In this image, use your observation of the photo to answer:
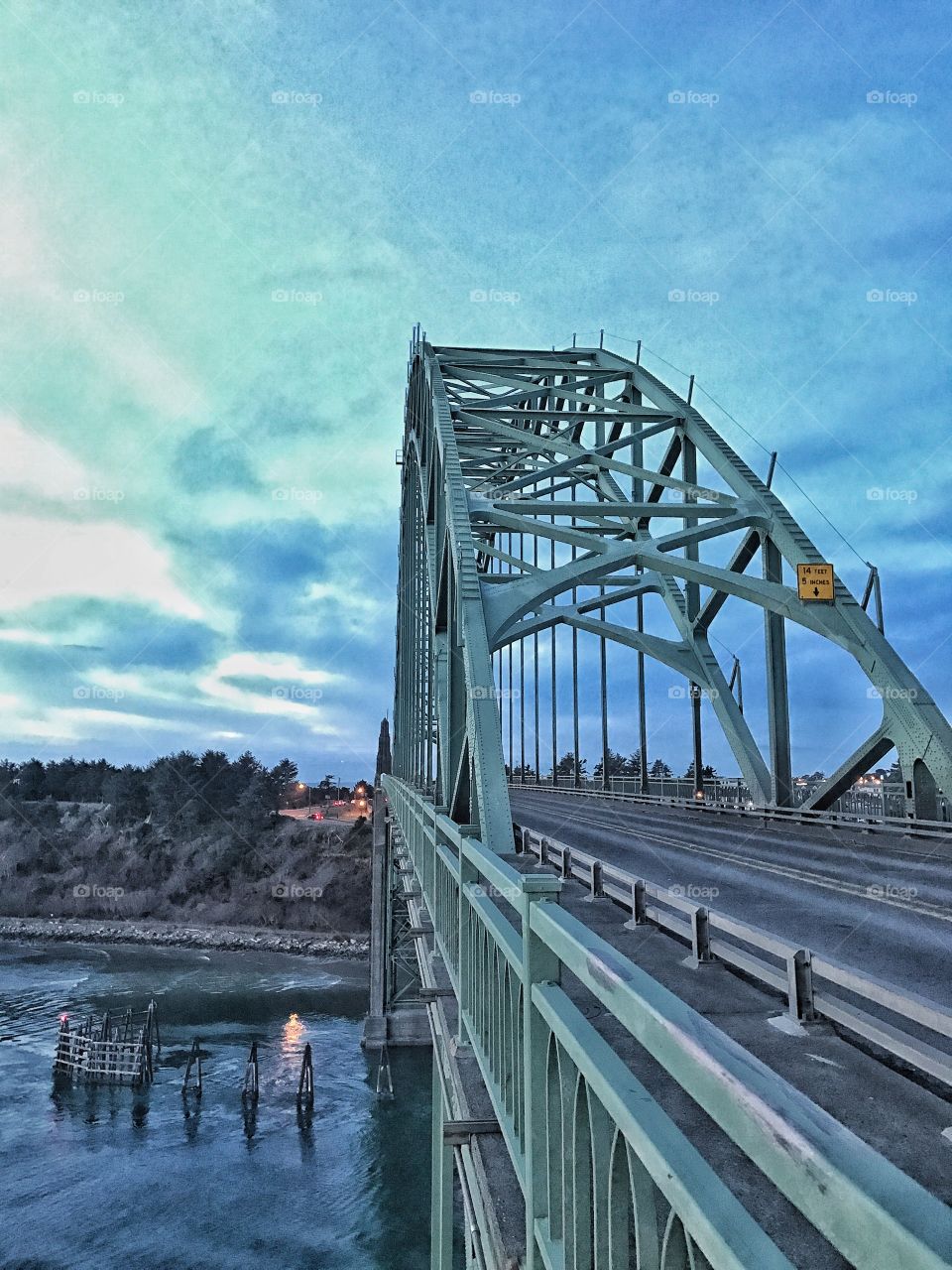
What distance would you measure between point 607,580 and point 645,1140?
27.1 metres

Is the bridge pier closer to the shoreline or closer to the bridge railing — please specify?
the shoreline

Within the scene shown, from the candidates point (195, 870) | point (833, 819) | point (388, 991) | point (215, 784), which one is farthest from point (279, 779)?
point (833, 819)

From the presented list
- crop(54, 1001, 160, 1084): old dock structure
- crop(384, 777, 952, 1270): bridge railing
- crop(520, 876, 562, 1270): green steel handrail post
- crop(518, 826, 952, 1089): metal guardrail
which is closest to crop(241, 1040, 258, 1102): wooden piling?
crop(54, 1001, 160, 1084): old dock structure

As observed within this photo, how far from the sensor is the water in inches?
853

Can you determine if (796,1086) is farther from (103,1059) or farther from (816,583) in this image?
(103,1059)

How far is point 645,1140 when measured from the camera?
1.77 metres

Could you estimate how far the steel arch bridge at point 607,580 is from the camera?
15586 millimetres

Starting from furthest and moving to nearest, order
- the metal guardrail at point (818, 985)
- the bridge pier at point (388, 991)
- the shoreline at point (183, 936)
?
the shoreline at point (183, 936) < the bridge pier at point (388, 991) < the metal guardrail at point (818, 985)

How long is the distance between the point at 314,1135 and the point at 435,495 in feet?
71.9

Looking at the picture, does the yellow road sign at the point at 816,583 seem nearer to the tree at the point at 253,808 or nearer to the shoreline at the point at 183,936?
the shoreline at the point at 183,936

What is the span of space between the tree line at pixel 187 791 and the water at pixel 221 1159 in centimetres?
5663

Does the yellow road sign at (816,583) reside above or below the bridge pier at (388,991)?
above

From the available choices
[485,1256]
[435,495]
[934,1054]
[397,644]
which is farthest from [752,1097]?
[397,644]

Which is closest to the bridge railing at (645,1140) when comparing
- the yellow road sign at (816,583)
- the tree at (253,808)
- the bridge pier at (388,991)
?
the yellow road sign at (816,583)
